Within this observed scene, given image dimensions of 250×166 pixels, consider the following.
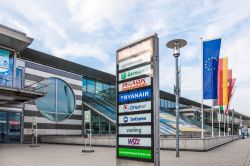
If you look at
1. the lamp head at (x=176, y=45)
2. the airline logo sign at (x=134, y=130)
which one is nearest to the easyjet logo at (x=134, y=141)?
the airline logo sign at (x=134, y=130)

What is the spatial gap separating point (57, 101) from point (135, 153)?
28.5 meters

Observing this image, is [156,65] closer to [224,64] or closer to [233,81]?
[224,64]

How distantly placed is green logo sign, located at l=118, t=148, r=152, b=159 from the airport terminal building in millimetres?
15789

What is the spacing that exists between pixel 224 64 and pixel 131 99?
20.3 metres

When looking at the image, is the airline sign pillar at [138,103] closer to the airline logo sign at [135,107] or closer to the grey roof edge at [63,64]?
the airline logo sign at [135,107]

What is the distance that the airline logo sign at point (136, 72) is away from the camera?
6.51m

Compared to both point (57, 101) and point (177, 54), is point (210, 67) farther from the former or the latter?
point (57, 101)

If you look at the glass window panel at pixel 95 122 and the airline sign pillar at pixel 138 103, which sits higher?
the airline sign pillar at pixel 138 103

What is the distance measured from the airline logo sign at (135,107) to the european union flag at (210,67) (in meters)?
15.1

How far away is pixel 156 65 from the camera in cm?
636

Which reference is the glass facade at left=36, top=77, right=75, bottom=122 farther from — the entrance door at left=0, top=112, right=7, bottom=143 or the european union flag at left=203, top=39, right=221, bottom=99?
the european union flag at left=203, top=39, right=221, bottom=99

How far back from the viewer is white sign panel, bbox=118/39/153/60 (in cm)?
649

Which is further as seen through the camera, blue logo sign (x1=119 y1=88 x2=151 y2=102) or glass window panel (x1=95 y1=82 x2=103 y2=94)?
glass window panel (x1=95 y1=82 x2=103 y2=94)

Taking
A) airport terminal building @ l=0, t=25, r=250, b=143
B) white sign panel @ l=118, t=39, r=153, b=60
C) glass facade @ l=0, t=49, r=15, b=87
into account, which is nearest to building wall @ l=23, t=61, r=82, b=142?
airport terminal building @ l=0, t=25, r=250, b=143
